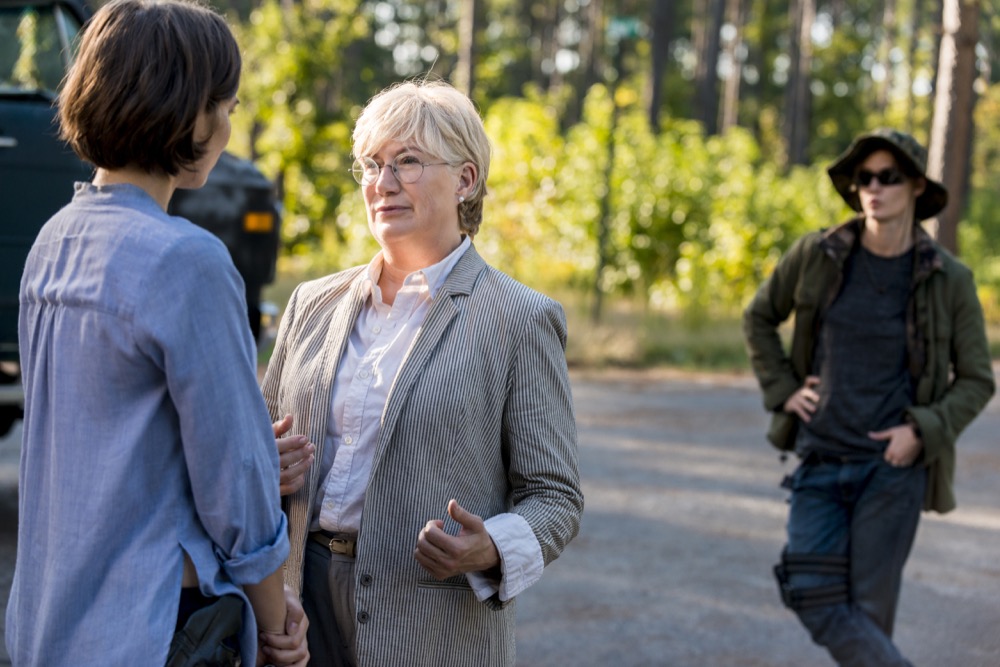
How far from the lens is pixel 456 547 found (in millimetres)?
2480


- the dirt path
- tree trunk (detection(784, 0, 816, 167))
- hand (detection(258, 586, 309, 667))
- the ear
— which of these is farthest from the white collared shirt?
tree trunk (detection(784, 0, 816, 167))

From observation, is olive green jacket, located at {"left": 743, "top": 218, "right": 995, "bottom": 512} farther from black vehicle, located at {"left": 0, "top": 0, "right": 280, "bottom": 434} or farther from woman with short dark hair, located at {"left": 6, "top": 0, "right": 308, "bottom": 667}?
woman with short dark hair, located at {"left": 6, "top": 0, "right": 308, "bottom": 667}

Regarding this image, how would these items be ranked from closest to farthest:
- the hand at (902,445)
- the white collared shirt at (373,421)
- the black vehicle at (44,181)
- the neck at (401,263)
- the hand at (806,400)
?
1. the white collared shirt at (373,421)
2. the neck at (401,263)
3. the hand at (902,445)
4. the hand at (806,400)
5. the black vehicle at (44,181)

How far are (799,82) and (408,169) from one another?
3990 centimetres

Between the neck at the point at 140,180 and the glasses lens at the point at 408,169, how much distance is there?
2.53ft

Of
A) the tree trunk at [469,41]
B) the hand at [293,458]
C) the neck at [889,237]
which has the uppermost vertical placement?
the tree trunk at [469,41]

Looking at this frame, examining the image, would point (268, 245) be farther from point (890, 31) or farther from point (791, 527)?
point (890, 31)

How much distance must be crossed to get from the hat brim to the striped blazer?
2.35m

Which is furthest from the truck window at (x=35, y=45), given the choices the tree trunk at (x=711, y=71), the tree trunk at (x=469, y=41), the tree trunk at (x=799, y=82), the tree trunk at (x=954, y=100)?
the tree trunk at (x=799, y=82)

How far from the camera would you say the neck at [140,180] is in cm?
206

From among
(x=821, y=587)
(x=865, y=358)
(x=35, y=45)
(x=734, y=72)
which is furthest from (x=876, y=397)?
(x=734, y=72)

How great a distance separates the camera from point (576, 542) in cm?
717

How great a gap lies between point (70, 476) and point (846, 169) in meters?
3.59

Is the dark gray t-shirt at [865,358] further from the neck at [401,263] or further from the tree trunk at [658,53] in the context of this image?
the tree trunk at [658,53]
